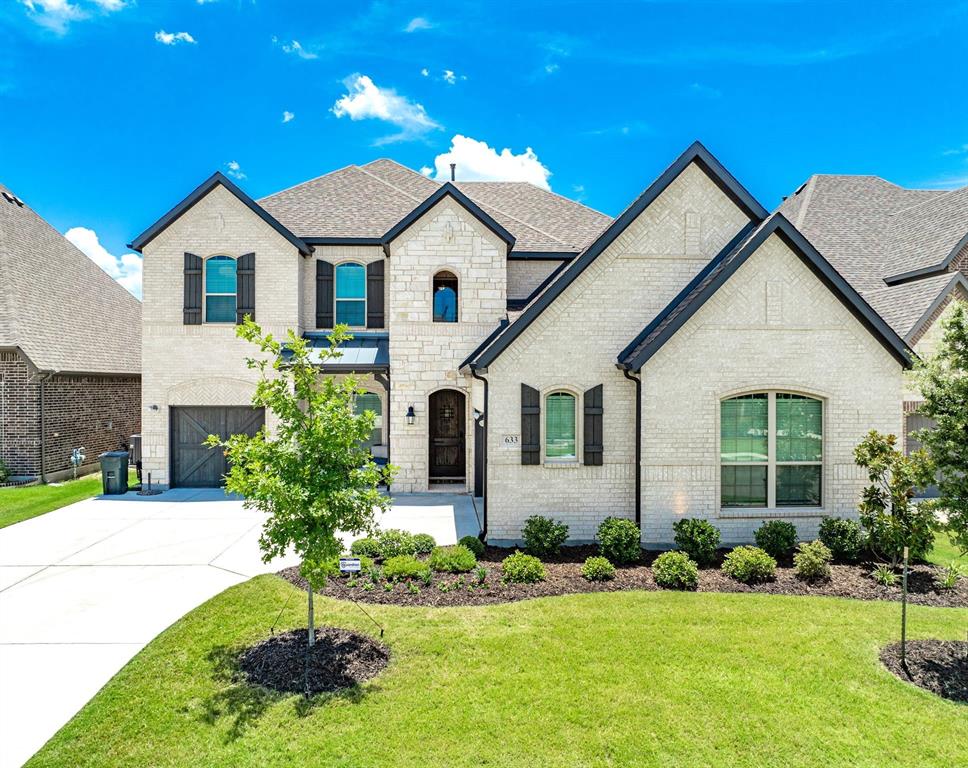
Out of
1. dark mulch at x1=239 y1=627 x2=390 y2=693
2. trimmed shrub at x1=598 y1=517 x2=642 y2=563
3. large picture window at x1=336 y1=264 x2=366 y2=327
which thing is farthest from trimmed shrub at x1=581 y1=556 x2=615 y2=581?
large picture window at x1=336 y1=264 x2=366 y2=327

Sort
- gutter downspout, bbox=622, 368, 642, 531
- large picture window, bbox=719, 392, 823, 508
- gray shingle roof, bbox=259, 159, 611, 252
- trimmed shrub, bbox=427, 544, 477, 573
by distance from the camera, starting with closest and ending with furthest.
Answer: trimmed shrub, bbox=427, 544, 477, 573, gutter downspout, bbox=622, 368, 642, 531, large picture window, bbox=719, 392, 823, 508, gray shingle roof, bbox=259, 159, 611, 252

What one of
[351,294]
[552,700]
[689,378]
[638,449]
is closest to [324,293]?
[351,294]

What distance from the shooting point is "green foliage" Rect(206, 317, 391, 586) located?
6.17 meters

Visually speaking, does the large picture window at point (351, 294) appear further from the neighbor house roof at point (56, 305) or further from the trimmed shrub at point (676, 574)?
the trimmed shrub at point (676, 574)

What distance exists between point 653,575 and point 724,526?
253 cm

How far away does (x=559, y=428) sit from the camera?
11.3 meters

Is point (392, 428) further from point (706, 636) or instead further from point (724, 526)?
point (706, 636)

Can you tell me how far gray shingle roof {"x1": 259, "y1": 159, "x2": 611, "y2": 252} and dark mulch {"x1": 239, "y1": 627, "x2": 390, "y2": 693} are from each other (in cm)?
1306

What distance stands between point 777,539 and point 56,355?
21.6m

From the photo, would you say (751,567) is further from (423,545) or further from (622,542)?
(423,545)

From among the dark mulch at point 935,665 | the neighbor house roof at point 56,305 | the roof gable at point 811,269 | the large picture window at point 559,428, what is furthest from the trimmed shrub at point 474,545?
the neighbor house roof at point 56,305

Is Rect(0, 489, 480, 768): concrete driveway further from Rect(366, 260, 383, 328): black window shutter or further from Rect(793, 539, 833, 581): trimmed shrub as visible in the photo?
Rect(793, 539, 833, 581): trimmed shrub

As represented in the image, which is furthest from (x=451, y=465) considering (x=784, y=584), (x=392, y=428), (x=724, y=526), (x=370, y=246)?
(x=784, y=584)

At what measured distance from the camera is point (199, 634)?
7.16 meters
